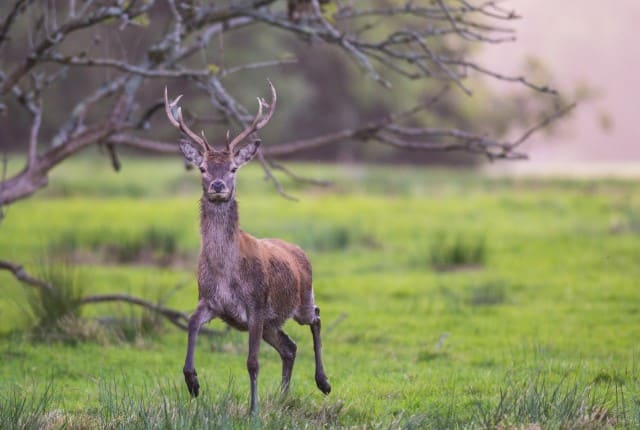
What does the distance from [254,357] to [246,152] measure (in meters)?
1.43

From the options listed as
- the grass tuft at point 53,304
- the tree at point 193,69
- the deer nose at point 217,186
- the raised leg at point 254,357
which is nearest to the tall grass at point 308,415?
the raised leg at point 254,357

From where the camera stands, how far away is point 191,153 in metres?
7.68

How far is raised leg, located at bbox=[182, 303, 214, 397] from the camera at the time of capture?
7184 mm

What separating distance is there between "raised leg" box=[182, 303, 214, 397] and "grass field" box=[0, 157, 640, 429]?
0.16 meters

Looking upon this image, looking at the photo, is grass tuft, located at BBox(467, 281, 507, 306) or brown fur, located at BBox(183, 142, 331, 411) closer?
brown fur, located at BBox(183, 142, 331, 411)

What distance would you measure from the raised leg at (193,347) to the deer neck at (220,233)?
333 millimetres

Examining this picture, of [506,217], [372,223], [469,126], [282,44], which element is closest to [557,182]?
[506,217]

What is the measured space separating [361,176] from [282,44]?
77.5 feet

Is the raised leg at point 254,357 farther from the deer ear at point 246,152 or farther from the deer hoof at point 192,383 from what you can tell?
the deer ear at point 246,152

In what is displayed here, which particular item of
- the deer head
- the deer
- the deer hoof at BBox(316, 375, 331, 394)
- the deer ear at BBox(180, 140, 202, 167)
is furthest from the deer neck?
the deer hoof at BBox(316, 375, 331, 394)

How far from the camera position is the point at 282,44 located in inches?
2260

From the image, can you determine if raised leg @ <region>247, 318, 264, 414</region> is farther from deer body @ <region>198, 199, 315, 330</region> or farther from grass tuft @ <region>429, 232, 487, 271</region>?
grass tuft @ <region>429, 232, 487, 271</region>

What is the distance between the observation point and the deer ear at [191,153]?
7648mm

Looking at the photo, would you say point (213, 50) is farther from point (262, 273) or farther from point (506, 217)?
point (262, 273)
